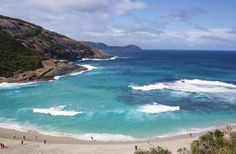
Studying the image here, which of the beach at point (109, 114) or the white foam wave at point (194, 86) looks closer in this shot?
the beach at point (109, 114)

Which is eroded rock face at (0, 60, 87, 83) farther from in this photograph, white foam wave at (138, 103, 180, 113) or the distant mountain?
white foam wave at (138, 103, 180, 113)

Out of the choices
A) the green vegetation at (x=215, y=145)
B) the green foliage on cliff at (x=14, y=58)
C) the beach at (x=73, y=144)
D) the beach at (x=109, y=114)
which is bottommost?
the beach at (x=73, y=144)

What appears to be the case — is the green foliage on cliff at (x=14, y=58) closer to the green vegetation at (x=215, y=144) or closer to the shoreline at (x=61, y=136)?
the shoreline at (x=61, y=136)

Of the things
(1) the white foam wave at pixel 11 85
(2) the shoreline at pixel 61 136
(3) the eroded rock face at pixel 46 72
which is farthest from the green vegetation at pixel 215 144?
(3) the eroded rock face at pixel 46 72

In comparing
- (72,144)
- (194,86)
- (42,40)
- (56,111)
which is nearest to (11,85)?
(56,111)

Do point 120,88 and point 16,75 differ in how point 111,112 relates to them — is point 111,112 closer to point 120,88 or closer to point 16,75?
point 120,88

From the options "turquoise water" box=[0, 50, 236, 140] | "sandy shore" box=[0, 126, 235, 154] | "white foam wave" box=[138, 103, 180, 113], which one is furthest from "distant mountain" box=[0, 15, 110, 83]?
"sandy shore" box=[0, 126, 235, 154]

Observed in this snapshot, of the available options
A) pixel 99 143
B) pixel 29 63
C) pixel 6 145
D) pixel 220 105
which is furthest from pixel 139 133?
pixel 29 63
